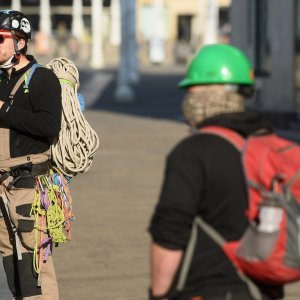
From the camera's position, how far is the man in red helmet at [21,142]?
228 inches

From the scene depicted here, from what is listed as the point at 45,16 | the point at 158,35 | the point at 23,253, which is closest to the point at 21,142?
the point at 23,253

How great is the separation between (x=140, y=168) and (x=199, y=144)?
12.0m

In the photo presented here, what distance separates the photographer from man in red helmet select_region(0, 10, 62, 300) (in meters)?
5.80

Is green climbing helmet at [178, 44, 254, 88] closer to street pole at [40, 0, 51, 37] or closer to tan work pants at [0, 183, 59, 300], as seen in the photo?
tan work pants at [0, 183, 59, 300]

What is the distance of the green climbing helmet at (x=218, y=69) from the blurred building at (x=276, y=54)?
706 inches

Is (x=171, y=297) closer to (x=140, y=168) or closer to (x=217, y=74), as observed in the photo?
(x=217, y=74)

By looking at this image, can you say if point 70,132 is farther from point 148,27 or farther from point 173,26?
point 173,26

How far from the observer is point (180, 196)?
3.72 meters

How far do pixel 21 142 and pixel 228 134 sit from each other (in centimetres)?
230

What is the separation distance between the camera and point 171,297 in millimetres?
3846

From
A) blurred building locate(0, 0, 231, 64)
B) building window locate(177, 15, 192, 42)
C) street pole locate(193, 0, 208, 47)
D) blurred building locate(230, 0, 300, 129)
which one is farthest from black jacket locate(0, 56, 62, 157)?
building window locate(177, 15, 192, 42)

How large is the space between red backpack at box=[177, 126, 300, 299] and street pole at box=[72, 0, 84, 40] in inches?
3027

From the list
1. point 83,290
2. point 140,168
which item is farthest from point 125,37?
point 83,290

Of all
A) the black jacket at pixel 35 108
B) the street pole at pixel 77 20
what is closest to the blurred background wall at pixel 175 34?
the street pole at pixel 77 20
